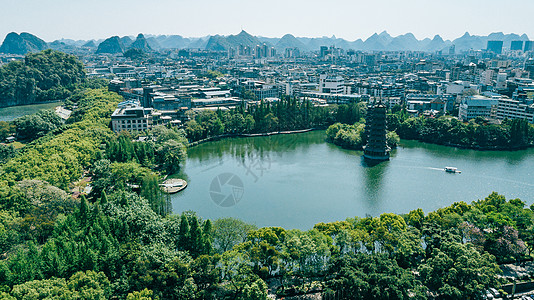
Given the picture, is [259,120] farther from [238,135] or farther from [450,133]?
[450,133]

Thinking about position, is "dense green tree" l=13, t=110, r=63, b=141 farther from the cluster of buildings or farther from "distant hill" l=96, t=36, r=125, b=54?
"distant hill" l=96, t=36, r=125, b=54

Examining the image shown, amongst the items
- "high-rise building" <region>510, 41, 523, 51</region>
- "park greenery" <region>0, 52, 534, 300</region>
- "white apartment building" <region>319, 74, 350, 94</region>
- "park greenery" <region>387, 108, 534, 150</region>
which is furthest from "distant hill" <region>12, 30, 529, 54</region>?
"park greenery" <region>0, 52, 534, 300</region>

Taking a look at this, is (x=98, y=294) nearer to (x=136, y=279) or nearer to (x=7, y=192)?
(x=136, y=279)

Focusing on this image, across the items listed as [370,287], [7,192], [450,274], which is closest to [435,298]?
[450,274]

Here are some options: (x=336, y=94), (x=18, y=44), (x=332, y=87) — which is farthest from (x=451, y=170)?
(x=18, y=44)

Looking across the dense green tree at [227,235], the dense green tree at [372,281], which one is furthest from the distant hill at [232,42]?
the dense green tree at [372,281]

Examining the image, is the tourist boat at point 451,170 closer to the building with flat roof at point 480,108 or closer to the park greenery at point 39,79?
the building with flat roof at point 480,108
